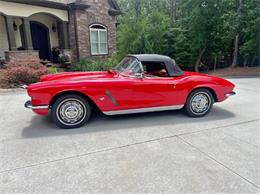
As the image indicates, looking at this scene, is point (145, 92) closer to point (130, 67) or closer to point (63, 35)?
point (130, 67)

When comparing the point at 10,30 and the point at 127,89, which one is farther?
the point at 10,30

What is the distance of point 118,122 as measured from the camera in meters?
4.11

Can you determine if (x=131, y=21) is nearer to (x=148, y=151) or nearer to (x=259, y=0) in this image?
(x=259, y=0)

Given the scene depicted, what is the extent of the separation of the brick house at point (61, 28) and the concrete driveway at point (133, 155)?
7939 mm

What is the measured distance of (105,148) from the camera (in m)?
3.04

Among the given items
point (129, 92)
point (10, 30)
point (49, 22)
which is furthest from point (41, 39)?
point (129, 92)

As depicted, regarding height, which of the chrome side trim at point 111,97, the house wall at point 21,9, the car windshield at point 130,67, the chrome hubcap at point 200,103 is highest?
the house wall at point 21,9

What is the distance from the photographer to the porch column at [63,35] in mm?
12172

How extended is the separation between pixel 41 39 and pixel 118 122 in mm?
11101

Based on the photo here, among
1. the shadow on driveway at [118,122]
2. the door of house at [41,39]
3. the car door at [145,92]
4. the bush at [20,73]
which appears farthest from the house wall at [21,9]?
the car door at [145,92]

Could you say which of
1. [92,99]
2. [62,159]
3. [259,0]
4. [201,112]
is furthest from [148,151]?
[259,0]

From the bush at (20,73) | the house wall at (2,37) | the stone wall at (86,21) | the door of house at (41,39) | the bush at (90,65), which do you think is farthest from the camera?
the door of house at (41,39)

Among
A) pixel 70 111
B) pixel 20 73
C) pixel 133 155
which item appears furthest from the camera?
pixel 20 73

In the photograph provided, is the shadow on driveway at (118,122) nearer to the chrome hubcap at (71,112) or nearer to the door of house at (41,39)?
the chrome hubcap at (71,112)
